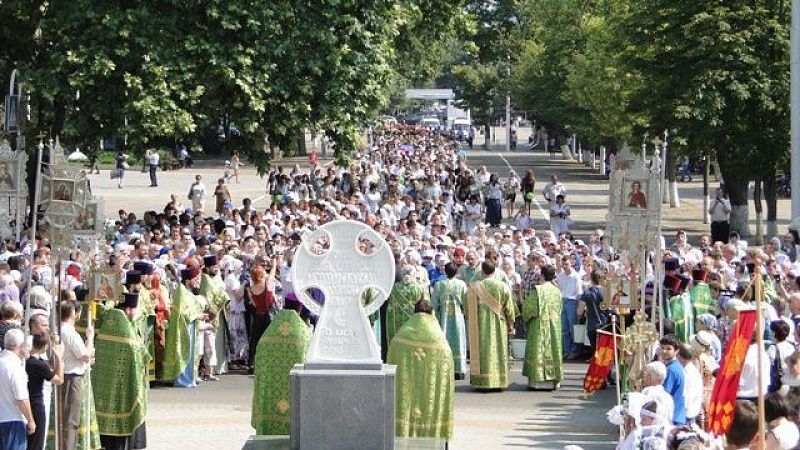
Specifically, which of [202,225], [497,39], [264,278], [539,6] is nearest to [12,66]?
[202,225]

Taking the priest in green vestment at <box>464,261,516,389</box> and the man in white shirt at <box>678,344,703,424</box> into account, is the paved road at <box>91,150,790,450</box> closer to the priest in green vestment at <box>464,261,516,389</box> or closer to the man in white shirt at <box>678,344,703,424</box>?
the priest in green vestment at <box>464,261,516,389</box>

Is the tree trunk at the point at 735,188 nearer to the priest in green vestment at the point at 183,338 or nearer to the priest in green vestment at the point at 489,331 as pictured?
the priest in green vestment at the point at 489,331

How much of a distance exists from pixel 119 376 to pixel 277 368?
162cm

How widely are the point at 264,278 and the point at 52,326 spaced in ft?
23.0

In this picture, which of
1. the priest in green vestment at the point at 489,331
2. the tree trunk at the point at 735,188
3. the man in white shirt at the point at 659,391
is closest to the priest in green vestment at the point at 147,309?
the priest in green vestment at the point at 489,331

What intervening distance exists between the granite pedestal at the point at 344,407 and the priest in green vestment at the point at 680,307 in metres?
6.25

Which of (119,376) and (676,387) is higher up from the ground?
(676,387)

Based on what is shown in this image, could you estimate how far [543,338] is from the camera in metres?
22.2

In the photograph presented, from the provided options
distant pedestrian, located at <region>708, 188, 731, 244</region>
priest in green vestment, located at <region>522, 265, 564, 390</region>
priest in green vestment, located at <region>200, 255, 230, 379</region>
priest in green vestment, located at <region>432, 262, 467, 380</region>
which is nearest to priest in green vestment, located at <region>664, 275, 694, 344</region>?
priest in green vestment, located at <region>522, 265, 564, 390</region>

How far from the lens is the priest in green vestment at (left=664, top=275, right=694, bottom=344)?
20.2 m

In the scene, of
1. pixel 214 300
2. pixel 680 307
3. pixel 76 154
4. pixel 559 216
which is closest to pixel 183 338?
pixel 214 300

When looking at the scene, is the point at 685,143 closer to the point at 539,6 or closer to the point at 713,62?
the point at 713,62

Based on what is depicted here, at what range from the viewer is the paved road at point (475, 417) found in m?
18.3

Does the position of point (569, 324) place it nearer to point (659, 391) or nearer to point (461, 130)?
point (659, 391)
